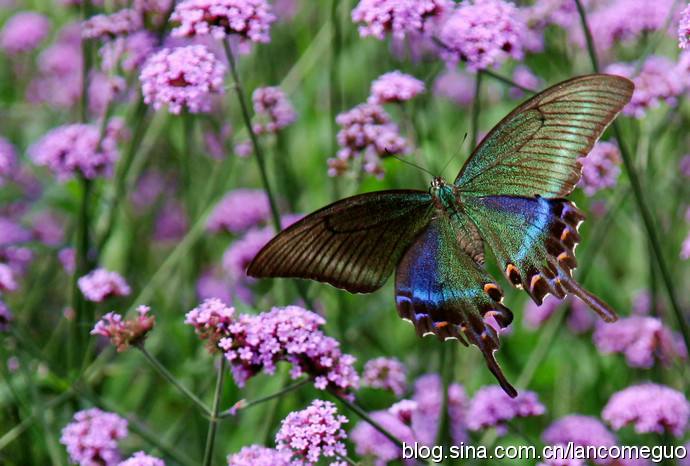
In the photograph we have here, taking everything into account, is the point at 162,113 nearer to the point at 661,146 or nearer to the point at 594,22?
the point at 594,22

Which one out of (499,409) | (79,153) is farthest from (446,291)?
(79,153)

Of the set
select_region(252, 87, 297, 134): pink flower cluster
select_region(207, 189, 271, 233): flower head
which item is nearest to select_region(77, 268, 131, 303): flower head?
select_region(252, 87, 297, 134): pink flower cluster

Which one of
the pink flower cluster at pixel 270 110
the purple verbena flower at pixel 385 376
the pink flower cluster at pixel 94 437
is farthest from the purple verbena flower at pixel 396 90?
the pink flower cluster at pixel 94 437

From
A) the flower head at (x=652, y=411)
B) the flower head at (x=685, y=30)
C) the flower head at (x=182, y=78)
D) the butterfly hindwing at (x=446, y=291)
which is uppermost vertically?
the flower head at (x=685, y=30)

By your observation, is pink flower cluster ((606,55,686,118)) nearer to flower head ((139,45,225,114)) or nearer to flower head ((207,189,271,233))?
flower head ((139,45,225,114))

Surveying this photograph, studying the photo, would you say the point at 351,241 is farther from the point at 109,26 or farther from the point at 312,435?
the point at 109,26

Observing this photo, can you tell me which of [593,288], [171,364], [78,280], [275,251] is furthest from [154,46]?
[593,288]

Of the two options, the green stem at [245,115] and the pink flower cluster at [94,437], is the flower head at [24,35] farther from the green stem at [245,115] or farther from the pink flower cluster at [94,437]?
the pink flower cluster at [94,437]
